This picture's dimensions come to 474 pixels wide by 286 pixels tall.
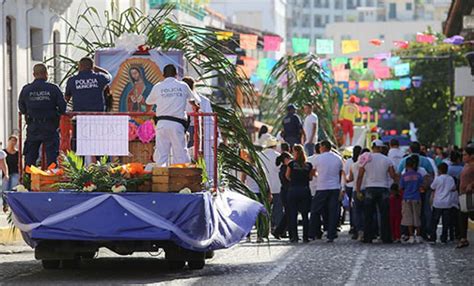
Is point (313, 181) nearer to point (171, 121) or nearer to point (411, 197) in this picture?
point (411, 197)

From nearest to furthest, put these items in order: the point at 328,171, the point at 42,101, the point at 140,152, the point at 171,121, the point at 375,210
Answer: the point at 171,121 < the point at 42,101 < the point at 140,152 < the point at 328,171 < the point at 375,210

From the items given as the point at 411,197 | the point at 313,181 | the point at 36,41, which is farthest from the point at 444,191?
the point at 36,41

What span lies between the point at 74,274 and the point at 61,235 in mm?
957

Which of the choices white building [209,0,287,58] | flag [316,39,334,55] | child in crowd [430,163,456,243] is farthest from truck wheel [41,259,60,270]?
white building [209,0,287,58]

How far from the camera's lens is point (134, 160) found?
19.3m

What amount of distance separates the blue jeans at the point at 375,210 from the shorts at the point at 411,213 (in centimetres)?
61

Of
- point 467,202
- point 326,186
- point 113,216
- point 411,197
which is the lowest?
point 411,197

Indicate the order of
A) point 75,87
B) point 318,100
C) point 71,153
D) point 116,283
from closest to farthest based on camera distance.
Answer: point 116,283
point 71,153
point 75,87
point 318,100

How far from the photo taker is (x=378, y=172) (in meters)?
25.7

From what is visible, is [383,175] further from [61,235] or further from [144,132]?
[61,235]

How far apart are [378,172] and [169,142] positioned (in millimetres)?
8303

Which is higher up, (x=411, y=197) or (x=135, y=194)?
(x=135, y=194)

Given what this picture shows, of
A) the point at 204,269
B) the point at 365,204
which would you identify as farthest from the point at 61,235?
the point at 365,204

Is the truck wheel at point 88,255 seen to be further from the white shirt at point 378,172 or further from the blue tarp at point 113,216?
the white shirt at point 378,172
